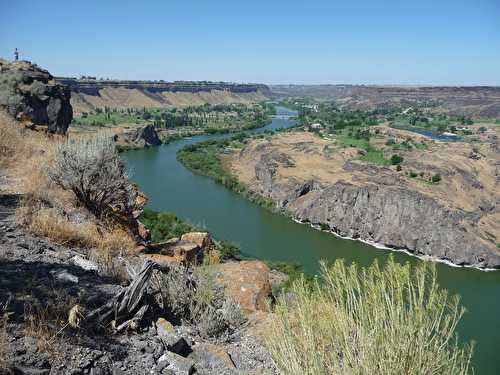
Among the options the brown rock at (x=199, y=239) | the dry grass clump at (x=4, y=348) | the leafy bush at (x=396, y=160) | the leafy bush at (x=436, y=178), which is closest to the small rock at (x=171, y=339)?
the dry grass clump at (x=4, y=348)

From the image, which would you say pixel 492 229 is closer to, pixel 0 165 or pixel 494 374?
pixel 494 374

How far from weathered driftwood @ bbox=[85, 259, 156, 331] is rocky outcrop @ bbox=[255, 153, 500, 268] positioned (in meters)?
32.8

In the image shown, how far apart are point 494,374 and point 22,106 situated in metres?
25.5

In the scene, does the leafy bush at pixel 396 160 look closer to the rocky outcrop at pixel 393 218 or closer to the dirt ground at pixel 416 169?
the dirt ground at pixel 416 169

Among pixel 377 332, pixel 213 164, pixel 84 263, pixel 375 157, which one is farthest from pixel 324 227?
pixel 377 332

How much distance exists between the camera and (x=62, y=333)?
355 cm

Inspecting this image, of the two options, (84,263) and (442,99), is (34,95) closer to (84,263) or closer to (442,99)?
(84,263)

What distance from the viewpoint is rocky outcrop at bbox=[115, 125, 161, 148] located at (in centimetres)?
7702

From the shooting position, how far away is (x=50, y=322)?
366cm

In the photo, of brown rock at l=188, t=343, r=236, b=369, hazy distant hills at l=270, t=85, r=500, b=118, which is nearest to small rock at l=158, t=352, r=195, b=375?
brown rock at l=188, t=343, r=236, b=369

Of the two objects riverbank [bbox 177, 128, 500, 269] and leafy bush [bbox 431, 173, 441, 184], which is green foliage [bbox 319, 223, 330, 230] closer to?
riverbank [bbox 177, 128, 500, 269]

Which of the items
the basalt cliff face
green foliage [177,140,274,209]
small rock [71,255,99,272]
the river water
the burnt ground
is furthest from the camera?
the basalt cliff face

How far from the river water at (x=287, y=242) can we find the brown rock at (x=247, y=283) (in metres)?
11.7

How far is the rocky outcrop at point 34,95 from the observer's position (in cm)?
1867
